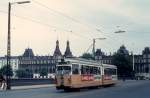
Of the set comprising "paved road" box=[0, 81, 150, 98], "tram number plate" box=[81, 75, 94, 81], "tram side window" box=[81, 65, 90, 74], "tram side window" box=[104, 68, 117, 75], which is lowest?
"paved road" box=[0, 81, 150, 98]

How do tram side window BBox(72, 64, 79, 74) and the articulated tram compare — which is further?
tram side window BBox(72, 64, 79, 74)

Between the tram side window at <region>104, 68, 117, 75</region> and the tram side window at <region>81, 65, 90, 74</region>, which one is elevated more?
the tram side window at <region>81, 65, 90, 74</region>

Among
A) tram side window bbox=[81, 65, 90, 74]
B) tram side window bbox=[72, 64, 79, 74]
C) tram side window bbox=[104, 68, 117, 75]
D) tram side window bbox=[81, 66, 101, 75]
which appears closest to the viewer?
tram side window bbox=[72, 64, 79, 74]

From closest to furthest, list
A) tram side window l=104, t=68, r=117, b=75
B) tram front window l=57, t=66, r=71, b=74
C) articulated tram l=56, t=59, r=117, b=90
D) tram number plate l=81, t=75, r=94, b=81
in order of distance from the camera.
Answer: articulated tram l=56, t=59, r=117, b=90
tram front window l=57, t=66, r=71, b=74
tram number plate l=81, t=75, r=94, b=81
tram side window l=104, t=68, r=117, b=75

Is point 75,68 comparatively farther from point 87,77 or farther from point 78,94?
point 78,94

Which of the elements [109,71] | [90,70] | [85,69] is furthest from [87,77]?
[109,71]

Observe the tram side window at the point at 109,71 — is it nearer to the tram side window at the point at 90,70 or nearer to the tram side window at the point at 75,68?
the tram side window at the point at 90,70

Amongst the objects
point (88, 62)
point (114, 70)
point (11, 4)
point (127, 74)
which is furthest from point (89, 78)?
point (127, 74)

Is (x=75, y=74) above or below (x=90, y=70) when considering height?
below

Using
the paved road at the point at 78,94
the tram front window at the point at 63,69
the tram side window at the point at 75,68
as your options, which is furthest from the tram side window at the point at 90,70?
the tram front window at the point at 63,69

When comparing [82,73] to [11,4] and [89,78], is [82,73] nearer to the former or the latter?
[89,78]

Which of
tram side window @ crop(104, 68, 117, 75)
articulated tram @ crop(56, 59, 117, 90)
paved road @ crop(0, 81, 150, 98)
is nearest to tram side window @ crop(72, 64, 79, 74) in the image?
articulated tram @ crop(56, 59, 117, 90)

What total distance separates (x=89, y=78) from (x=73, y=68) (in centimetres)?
473

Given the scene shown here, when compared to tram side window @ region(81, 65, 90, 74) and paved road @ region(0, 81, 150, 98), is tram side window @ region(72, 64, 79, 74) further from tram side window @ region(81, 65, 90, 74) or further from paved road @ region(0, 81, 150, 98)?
paved road @ region(0, 81, 150, 98)
